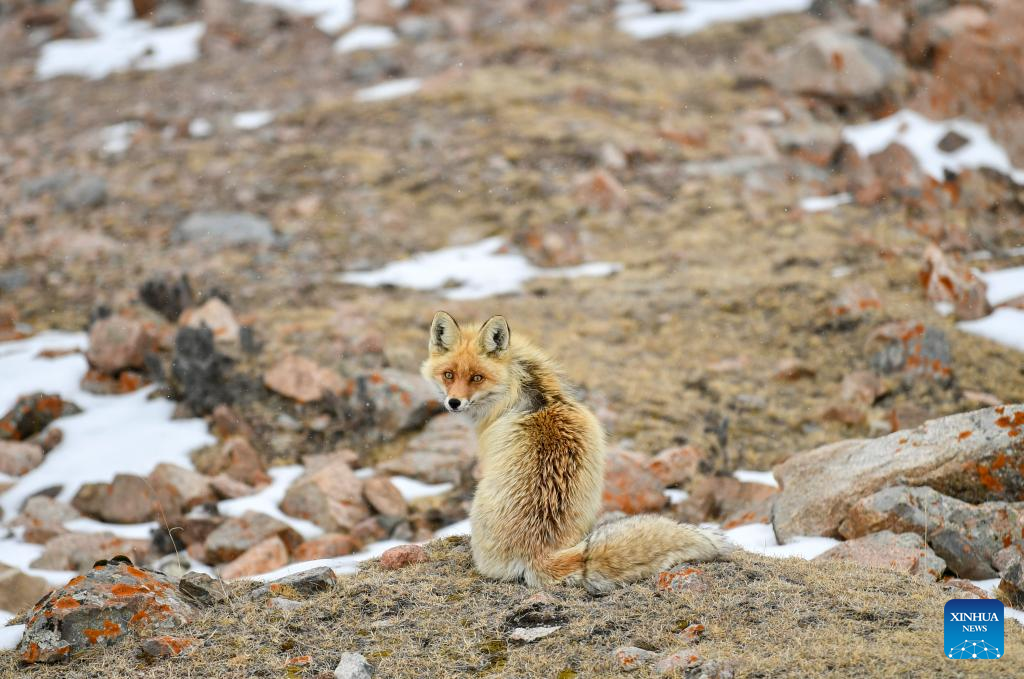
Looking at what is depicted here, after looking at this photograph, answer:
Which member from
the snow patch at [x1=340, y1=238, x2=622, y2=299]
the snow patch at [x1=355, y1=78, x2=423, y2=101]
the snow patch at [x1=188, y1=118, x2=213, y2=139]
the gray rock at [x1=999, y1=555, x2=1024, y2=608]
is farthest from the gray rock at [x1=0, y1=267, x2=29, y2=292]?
the gray rock at [x1=999, y1=555, x2=1024, y2=608]

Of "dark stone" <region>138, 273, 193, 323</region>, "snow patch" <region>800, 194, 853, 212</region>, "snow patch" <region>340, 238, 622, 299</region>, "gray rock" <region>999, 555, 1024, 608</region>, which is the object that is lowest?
"snow patch" <region>800, 194, 853, 212</region>

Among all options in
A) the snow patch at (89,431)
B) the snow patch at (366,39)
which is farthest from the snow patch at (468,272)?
the snow patch at (366,39)

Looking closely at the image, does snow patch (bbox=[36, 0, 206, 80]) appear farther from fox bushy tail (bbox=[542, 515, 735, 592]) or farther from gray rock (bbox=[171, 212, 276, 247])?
fox bushy tail (bbox=[542, 515, 735, 592])

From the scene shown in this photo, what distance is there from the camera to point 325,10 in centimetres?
3441

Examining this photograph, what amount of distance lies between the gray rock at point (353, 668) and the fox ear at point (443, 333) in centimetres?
284

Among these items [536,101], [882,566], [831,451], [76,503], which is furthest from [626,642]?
[536,101]

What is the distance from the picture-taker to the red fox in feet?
21.3

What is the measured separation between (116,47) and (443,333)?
1206 inches

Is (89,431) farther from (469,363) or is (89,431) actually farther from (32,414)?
(469,363)

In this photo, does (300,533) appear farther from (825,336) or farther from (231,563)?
(825,336)

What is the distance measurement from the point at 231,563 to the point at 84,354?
22.6 feet

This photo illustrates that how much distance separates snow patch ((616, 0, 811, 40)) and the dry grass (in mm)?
28542

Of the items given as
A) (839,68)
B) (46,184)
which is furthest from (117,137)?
(839,68)

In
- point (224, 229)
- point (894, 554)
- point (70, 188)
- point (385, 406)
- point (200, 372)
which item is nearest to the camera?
point (894, 554)
